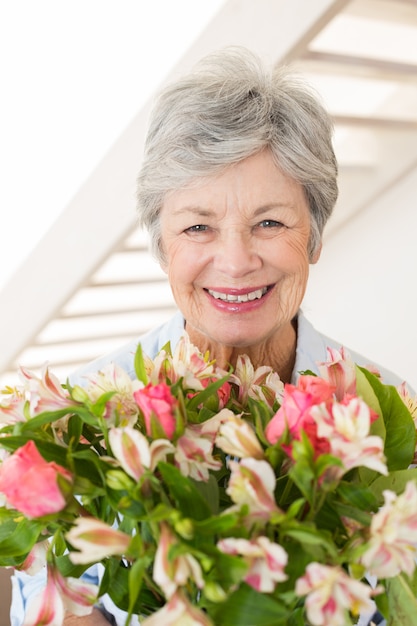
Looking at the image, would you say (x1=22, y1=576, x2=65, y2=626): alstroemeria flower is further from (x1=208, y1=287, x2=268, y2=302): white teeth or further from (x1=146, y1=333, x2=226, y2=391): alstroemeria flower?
(x1=208, y1=287, x2=268, y2=302): white teeth

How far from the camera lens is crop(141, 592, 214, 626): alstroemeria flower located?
591 mm

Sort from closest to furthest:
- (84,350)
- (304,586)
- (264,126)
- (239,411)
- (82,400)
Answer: (304,586) < (82,400) < (239,411) < (264,126) < (84,350)

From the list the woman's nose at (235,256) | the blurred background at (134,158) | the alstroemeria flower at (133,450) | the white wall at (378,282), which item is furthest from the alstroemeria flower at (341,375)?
the white wall at (378,282)

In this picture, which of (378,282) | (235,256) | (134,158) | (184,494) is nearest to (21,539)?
(184,494)

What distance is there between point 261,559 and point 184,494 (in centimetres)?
8

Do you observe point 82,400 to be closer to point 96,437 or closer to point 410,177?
point 96,437

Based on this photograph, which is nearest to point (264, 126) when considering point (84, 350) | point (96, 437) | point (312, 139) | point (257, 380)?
point (312, 139)

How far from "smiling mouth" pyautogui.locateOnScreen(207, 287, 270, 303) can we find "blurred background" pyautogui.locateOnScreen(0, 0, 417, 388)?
3.07 ft

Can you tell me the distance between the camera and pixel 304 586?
57 centimetres

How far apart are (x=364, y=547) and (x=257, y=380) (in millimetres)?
297

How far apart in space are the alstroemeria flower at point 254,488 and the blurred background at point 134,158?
1.66 meters

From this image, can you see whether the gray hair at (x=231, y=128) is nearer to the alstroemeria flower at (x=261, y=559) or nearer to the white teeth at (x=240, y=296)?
the white teeth at (x=240, y=296)

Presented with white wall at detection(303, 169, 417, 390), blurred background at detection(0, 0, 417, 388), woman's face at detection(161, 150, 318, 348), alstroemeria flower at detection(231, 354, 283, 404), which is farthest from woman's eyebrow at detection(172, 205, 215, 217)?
white wall at detection(303, 169, 417, 390)

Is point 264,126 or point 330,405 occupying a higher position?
point 264,126
